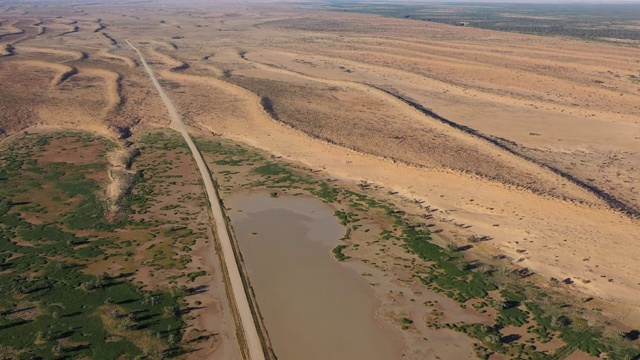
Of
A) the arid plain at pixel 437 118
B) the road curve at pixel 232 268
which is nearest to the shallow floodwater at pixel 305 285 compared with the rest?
the road curve at pixel 232 268

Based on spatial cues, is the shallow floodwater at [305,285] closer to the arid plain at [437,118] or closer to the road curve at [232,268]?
the road curve at [232,268]

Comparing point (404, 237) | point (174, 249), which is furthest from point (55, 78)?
point (404, 237)

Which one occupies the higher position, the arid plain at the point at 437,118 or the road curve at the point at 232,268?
the arid plain at the point at 437,118

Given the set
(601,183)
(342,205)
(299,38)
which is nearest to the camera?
(342,205)

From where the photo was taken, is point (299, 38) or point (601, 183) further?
point (299, 38)

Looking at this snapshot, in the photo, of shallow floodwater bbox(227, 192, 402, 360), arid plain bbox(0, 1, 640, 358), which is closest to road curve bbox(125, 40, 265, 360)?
shallow floodwater bbox(227, 192, 402, 360)

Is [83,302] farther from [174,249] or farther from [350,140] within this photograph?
[350,140]

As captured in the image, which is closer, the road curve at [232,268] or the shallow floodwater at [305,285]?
the road curve at [232,268]

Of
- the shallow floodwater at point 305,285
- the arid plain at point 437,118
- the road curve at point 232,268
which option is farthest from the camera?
the arid plain at point 437,118
